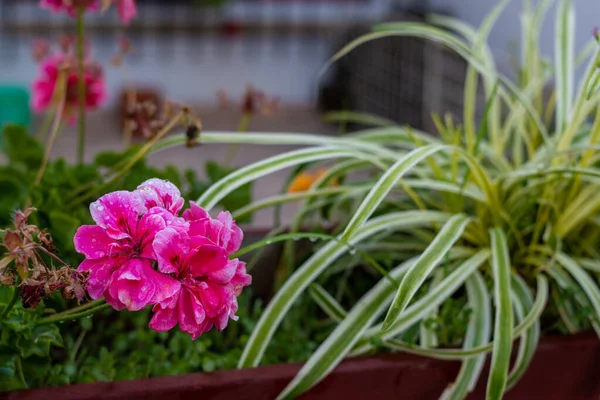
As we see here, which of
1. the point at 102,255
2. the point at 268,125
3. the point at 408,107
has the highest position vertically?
the point at 102,255

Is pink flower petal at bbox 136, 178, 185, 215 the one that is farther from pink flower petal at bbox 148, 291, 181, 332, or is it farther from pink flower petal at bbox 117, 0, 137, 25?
pink flower petal at bbox 117, 0, 137, 25

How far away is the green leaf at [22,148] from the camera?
0.87 m

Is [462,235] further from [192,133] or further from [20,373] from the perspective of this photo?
[20,373]

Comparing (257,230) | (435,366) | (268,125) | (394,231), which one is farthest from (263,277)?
(268,125)

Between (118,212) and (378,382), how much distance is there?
0.27 metres

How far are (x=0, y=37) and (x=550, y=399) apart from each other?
509 centimetres

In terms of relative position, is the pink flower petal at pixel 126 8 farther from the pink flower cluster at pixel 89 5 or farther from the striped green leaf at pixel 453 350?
the striped green leaf at pixel 453 350

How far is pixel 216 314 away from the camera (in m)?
0.47

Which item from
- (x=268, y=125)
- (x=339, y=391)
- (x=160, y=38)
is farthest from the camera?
(x=160, y=38)

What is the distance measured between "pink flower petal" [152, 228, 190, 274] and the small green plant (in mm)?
126

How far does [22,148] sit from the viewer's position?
0.88 meters

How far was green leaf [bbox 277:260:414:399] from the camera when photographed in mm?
584

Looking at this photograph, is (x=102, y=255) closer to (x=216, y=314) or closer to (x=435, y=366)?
(x=216, y=314)

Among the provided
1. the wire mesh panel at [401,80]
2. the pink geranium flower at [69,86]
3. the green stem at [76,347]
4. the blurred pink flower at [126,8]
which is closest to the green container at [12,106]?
the wire mesh panel at [401,80]
